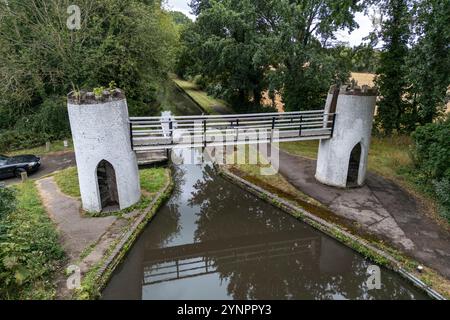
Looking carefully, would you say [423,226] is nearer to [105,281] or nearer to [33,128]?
[105,281]

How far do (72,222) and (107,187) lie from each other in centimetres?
164

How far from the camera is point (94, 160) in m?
9.91

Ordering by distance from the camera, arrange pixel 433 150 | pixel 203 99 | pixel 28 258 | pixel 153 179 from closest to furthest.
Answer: pixel 28 258 → pixel 433 150 → pixel 153 179 → pixel 203 99

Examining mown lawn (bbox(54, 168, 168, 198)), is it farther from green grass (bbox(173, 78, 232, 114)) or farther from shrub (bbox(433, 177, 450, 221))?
green grass (bbox(173, 78, 232, 114))

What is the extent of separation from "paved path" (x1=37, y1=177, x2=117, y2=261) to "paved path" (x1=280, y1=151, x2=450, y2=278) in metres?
7.58

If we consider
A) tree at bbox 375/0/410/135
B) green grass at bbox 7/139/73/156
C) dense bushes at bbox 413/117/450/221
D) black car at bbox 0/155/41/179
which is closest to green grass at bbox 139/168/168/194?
black car at bbox 0/155/41/179

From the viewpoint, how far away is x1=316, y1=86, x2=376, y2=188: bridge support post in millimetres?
11672

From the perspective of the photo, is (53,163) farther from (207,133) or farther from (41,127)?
(207,133)

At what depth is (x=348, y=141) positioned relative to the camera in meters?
12.1

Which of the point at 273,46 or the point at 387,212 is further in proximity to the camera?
the point at 273,46

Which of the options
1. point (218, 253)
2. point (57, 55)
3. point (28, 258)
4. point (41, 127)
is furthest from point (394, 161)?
point (41, 127)

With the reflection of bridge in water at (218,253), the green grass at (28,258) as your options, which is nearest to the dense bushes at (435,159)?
the reflection of bridge in water at (218,253)
